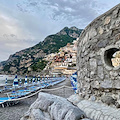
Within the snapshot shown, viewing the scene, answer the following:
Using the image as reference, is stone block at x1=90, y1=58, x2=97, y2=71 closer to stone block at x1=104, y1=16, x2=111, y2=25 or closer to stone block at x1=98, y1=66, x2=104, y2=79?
stone block at x1=98, y1=66, x2=104, y2=79

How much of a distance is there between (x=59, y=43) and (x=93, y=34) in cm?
13665

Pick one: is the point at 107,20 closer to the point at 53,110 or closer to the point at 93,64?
the point at 93,64

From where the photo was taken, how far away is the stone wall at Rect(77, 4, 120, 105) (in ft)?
9.70

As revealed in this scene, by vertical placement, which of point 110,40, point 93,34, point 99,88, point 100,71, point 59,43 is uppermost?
point 59,43

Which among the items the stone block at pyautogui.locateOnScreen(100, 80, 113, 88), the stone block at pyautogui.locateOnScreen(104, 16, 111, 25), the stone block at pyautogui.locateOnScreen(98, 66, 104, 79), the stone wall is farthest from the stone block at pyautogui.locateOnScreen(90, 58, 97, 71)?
the stone block at pyautogui.locateOnScreen(104, 16, 111, 25)

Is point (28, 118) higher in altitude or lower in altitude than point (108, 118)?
lower

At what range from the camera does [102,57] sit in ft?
10.6

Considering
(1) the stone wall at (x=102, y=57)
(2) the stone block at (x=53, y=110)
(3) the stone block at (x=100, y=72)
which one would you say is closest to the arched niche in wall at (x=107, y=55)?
(1) the stone wall at (x=102, y=57)

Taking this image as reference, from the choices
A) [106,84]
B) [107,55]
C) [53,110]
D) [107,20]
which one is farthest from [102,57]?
[53,110]

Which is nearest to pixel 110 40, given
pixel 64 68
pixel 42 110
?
pixel 42 110

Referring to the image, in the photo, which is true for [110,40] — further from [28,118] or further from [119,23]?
[28,118]

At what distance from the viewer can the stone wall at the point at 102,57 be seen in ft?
9.70

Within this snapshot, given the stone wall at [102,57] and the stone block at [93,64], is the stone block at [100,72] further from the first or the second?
the stone block at [93,64]

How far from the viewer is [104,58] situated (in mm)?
3207
